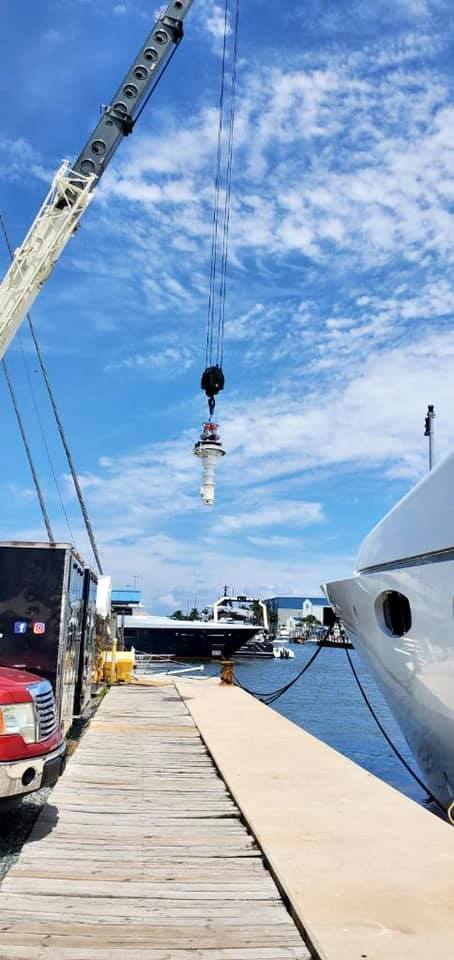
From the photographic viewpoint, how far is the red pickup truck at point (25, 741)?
489cm

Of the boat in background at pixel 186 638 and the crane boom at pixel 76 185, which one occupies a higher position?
the crane boom at pixel 76 185

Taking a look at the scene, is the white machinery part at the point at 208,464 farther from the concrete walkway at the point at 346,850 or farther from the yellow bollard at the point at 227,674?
the concrete walkway at the point at 346,850

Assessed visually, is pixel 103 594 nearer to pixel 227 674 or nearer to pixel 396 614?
pixel 227 674

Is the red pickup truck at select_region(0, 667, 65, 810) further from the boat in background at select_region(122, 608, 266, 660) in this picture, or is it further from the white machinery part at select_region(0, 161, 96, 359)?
the boat in background at select_region(122, 608, 266, 660)

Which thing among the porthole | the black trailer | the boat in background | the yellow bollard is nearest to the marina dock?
the black trailer

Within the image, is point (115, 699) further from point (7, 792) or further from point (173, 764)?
point (7, 792)

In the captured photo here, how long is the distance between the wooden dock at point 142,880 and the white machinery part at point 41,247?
11929 mm

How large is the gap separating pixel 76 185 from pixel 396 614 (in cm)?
1414

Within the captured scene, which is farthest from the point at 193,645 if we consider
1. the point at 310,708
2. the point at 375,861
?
the point at 375,861

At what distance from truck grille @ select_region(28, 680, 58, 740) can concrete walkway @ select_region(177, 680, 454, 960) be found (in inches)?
72.0

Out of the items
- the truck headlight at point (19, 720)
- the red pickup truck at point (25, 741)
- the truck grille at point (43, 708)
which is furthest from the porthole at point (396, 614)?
the truck headlight at point (19, 720)

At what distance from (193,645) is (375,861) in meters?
54.4

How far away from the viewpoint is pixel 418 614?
7.23 metres

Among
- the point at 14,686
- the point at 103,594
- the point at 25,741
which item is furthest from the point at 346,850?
the point at 103,594
